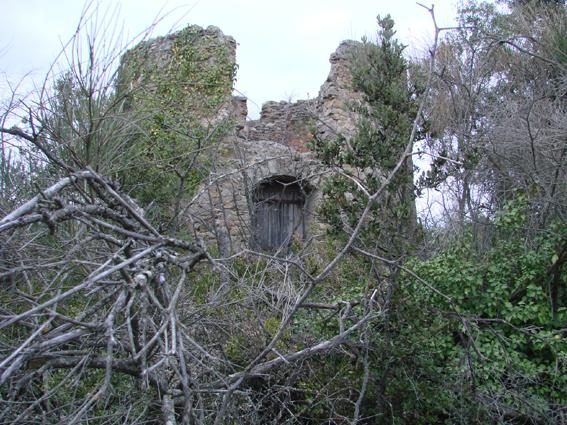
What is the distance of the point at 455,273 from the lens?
5.60 metres

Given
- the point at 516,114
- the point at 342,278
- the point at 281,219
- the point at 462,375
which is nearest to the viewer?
the point at 462,375

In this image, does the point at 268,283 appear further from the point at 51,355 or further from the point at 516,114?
the point at 516,114

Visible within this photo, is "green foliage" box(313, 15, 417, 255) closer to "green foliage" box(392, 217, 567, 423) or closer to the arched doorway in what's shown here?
"green foliage" box(392, 217, 567, 423)

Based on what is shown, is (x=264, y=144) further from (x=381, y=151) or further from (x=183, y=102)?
(x=381, y=151)

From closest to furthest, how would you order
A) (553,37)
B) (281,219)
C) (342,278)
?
(342,278), (553,37), (281,219)

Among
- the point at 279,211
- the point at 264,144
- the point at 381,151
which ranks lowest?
the point at 381,151

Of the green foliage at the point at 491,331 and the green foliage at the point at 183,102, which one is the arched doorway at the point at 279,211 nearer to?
the green foliage at the point at 183,102

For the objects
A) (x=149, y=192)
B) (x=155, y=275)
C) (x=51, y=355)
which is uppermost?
(x=149, y=192)

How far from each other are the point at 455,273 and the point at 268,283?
5.18 feet

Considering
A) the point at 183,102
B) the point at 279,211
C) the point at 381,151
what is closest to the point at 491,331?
the point at 381,151

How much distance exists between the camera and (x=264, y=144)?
34.6 feet

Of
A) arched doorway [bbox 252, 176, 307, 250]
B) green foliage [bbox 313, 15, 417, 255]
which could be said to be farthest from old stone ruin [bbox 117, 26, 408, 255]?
green foliage [bbox 313, 15, 417, 255]

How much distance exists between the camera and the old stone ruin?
947 centimetres

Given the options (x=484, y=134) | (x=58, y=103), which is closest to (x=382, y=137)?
(x=58, y=103)
